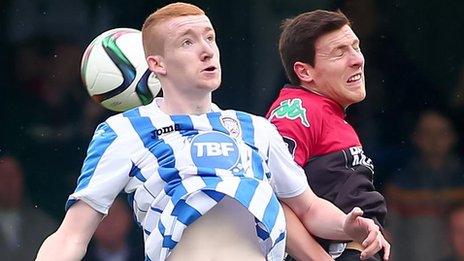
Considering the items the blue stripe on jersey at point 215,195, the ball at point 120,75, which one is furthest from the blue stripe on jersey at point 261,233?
the ball at point 120,75

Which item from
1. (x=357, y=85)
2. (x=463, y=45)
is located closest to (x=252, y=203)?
(x=357, y=85)

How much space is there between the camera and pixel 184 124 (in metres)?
4.22

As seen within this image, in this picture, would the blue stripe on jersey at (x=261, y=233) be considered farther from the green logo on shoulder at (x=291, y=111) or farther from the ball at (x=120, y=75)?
the ball at (x=120, y=75)

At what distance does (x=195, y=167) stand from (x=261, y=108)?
291cm

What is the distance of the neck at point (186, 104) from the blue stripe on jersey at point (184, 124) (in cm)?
3

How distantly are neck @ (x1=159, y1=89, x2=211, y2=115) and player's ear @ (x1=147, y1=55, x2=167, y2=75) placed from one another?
0.06 m

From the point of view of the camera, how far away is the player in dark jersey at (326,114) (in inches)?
178

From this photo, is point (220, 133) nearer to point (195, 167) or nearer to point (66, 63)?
point (195, 167)

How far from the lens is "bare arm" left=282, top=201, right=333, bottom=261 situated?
445 cm

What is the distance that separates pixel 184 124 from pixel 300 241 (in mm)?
493

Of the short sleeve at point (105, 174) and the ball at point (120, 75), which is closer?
the short sleeve at point (105, 174)

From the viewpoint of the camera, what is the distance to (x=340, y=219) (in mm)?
4371

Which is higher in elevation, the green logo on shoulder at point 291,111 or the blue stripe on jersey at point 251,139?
the blue stripe on jersey at point 251,139

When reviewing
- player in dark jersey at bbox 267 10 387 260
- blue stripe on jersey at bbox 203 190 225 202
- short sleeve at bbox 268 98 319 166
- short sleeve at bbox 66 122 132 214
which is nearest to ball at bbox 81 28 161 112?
player in dark jersey at bbox 267 10 387 260
